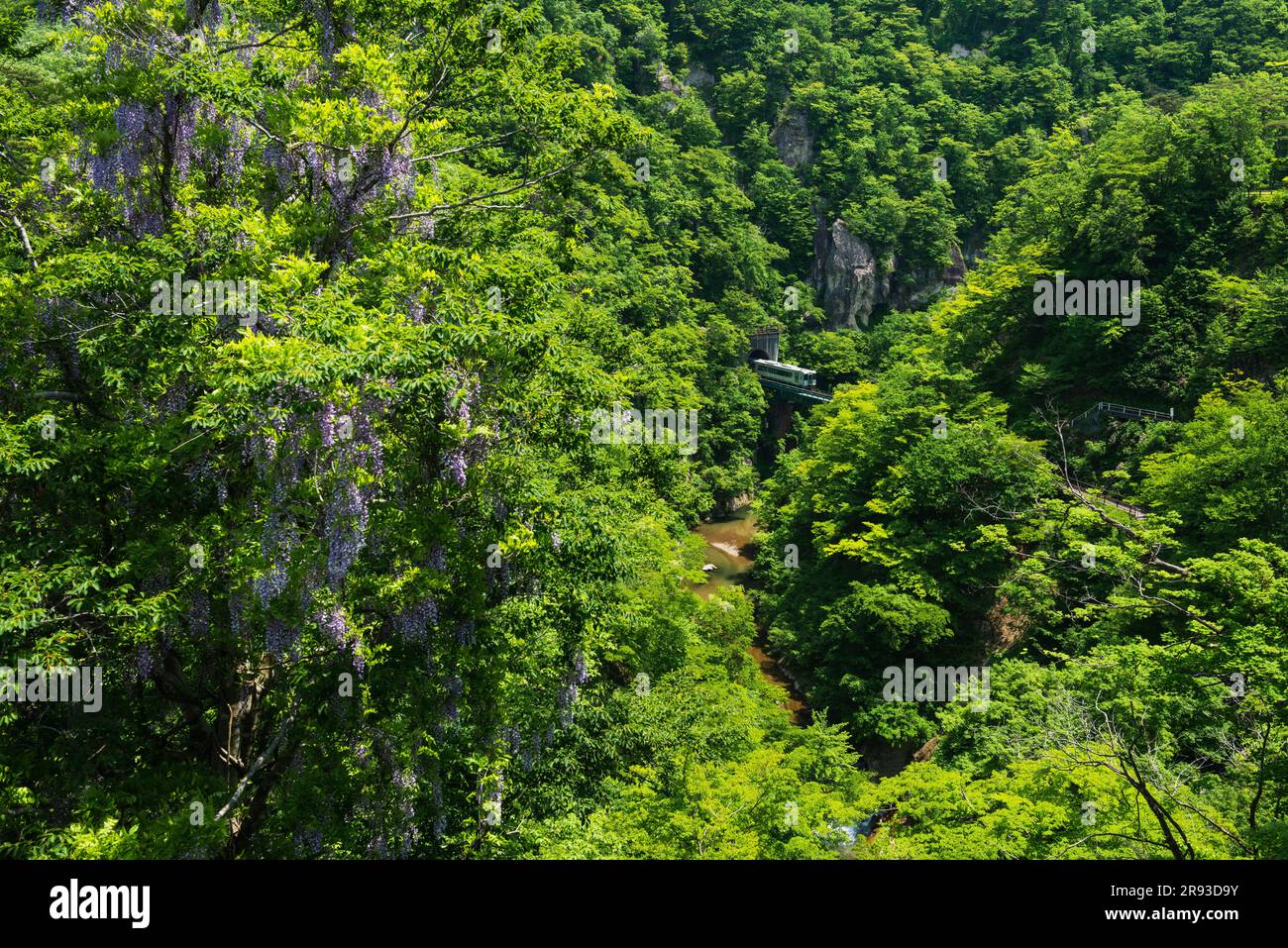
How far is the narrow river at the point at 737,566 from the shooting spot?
101 ft

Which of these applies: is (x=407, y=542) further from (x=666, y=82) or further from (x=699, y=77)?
(x=699, y=77)

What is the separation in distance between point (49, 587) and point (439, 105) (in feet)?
25.0

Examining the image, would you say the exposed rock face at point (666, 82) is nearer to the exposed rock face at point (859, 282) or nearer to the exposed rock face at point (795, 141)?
the exposed rock face at point (795, 141)

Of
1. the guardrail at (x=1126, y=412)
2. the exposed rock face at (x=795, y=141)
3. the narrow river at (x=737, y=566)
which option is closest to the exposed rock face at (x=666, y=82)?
the exposed rock face at (x=795, y=141)

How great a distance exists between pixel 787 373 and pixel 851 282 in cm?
1277

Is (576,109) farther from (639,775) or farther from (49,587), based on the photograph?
(639,775)

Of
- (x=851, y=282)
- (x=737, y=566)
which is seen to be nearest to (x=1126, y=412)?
(x=737, y=566)

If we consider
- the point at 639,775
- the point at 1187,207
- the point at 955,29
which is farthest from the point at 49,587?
the point at 955,29

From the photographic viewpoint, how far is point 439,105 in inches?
451

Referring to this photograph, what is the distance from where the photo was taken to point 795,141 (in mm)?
71000

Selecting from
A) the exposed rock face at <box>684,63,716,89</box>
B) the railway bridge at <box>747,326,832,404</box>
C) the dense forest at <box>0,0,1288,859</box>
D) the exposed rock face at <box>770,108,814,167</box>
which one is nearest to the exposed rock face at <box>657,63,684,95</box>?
the exposed rock face at <box>684,63,716,89</box>

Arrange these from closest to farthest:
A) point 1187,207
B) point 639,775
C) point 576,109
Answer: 1. point 576,109
2. point 639,775
3. point 1187,207

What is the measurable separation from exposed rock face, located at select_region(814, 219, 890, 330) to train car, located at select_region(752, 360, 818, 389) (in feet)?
28.8

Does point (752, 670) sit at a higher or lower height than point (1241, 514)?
lower
